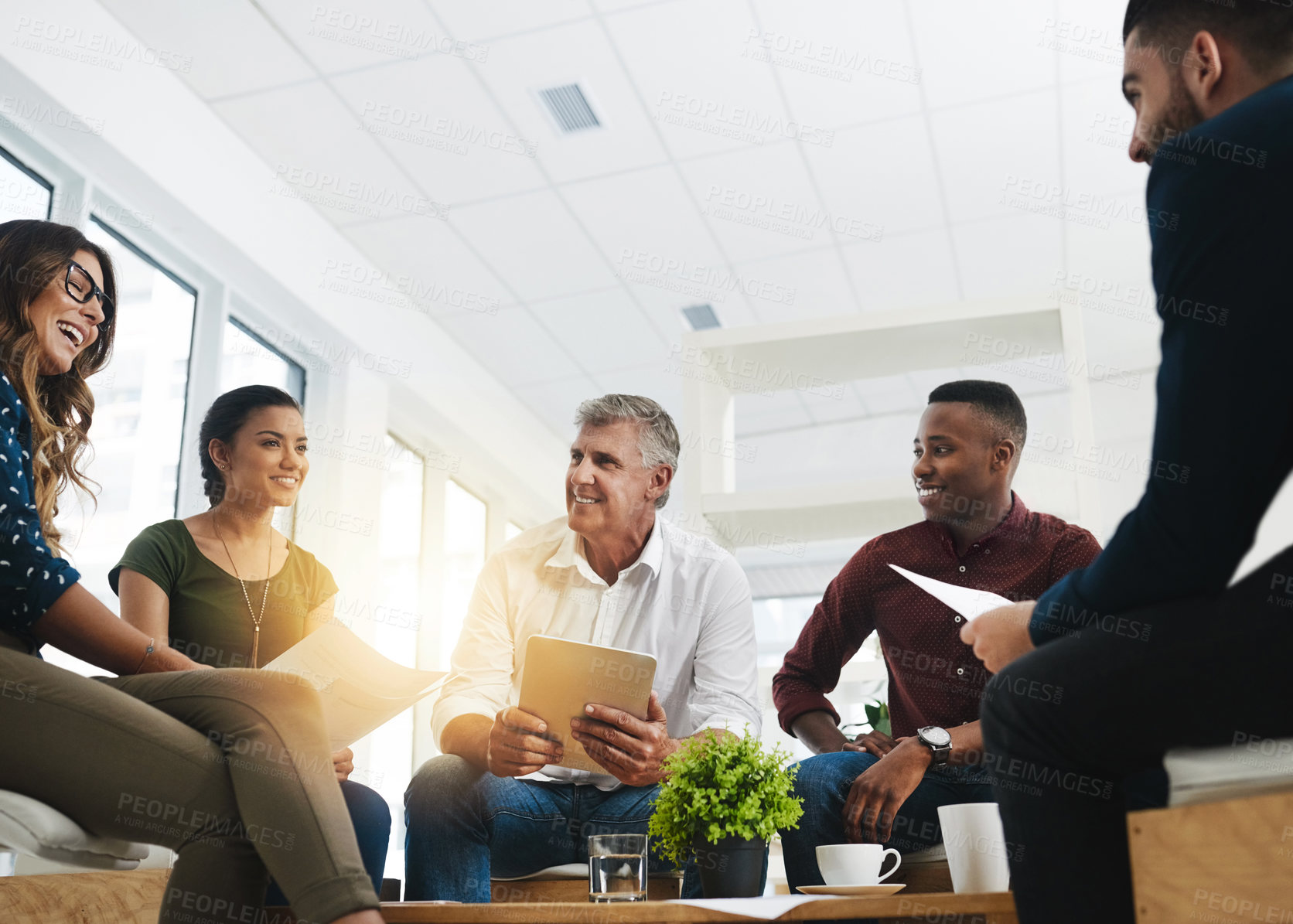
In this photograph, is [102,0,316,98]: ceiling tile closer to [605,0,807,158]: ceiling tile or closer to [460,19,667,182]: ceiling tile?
[460,19,667,182]: ceiling tile

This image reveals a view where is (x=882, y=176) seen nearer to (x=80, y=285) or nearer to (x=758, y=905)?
(x=80, y=285)

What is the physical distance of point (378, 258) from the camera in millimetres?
4371

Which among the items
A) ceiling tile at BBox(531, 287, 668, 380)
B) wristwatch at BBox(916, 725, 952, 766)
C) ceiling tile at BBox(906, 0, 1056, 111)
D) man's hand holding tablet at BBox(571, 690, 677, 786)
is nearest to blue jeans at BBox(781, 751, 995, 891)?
wristwatch at BBox(916, 725, 952, 766)

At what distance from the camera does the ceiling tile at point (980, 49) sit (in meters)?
3.09

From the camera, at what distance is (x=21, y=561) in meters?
1.28

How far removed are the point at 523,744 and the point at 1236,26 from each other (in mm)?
1375

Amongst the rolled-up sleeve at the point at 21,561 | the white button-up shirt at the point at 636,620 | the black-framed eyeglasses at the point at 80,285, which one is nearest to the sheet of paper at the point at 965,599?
the white button-up shirt at the point at 636,620

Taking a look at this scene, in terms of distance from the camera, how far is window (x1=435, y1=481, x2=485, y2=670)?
5.37m

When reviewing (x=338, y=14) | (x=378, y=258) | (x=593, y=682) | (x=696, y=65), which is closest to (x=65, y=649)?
(x=593, y=682)

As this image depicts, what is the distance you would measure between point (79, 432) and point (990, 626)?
139 cm

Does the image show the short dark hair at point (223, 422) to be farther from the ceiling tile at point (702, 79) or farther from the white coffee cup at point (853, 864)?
the ceiling tile at point (702, 79)

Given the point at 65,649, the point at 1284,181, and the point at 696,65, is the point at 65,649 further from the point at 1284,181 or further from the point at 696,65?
the point at 696,65

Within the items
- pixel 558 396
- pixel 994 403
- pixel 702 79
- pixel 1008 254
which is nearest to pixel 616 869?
pixel 994 403

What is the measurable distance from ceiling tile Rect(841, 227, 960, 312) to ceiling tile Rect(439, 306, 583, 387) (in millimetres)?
1443
